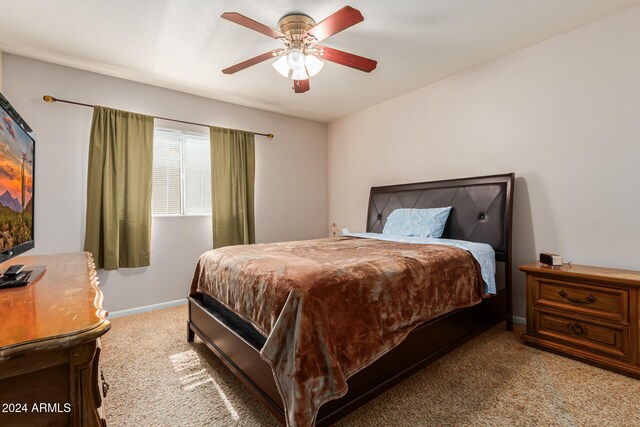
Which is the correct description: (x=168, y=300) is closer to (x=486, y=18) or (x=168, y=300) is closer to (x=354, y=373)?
(x=354, y=373)

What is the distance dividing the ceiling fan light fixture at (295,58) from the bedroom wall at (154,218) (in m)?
1.96

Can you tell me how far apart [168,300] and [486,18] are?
422cm

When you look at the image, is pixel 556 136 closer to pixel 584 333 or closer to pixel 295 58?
pixel 584 333

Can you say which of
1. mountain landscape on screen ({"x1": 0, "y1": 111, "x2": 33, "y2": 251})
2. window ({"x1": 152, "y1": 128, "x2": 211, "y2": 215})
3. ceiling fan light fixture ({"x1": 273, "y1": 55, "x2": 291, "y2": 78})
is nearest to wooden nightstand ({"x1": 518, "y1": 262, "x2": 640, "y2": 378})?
ceiling fan light fixture ({"x1": 273, "y1": 55, "x2": 291, "y2": 78})

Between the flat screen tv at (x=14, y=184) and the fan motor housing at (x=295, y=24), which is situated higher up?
the fan motor housing at (x=295, y=24)

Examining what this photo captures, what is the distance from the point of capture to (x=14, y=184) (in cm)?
146

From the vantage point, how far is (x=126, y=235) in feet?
10.5

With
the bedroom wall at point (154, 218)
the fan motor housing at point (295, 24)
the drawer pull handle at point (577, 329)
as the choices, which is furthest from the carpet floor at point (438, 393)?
the fan motor housing at point (295, 24)

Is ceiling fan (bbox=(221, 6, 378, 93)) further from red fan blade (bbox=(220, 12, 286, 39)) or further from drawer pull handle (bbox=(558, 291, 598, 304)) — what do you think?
drawer pull handle (bbox=(558, 291, 598, 304))

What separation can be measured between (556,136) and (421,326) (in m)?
2.14

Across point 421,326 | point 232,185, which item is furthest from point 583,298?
point 232,185

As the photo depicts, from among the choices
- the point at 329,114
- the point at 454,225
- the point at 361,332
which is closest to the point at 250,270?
the point at 361,332

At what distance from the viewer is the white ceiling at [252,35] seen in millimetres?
2145

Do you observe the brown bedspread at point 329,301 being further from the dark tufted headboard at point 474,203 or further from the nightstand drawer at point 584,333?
the dark tufted headboard at point 474,203
